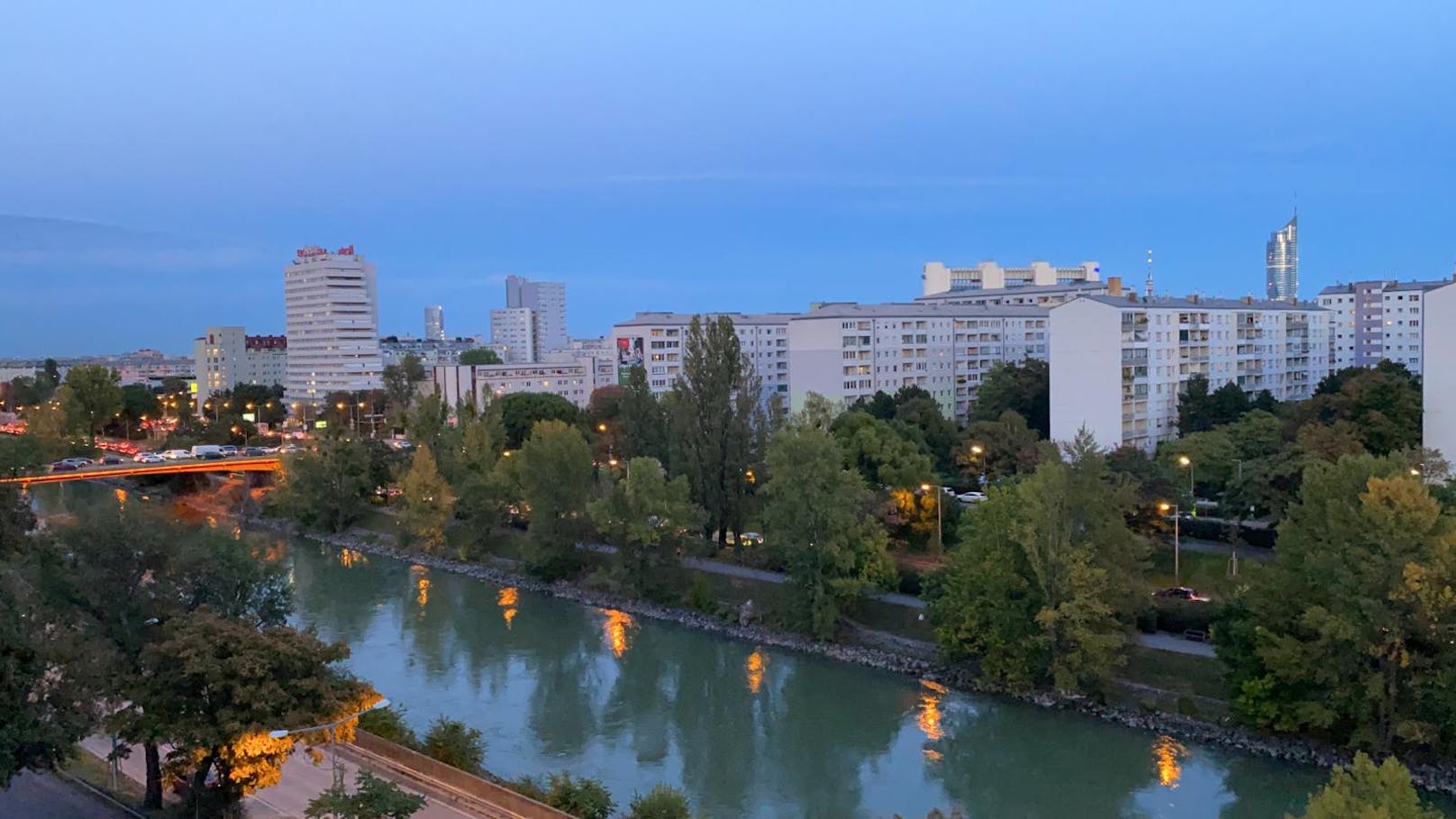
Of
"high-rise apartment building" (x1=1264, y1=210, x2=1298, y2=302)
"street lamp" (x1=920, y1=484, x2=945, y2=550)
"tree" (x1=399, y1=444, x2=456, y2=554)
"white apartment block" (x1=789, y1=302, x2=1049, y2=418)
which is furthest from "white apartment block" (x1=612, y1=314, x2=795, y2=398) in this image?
"high-rise apartment building" (x1=1264, y1=210, x2=1298, y2=302)

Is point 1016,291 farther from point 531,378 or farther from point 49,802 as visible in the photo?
point 49,802

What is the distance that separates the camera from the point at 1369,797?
16.8 ft

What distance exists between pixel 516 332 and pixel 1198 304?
6335 cm

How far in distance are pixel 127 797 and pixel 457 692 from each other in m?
5.18

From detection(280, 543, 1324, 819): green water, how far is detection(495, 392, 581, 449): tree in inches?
464

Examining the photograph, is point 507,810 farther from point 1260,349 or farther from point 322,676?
point 1260,349

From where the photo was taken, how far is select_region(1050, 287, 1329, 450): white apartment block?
66.7ft

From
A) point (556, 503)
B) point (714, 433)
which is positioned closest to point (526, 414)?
point (556, 503)

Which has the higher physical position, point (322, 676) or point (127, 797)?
point (322, 676)

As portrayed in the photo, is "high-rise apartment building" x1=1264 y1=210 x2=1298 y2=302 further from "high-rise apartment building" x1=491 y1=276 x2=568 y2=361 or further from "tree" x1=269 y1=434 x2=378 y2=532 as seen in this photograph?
"tree" x1=269 y1=434 x2=378 y2=532

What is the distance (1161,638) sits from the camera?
12070mm

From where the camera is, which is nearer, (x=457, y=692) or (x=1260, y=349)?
(x=457, y=692)

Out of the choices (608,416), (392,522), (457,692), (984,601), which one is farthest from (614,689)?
(608,416)

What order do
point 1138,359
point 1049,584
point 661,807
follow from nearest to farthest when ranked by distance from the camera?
point 661,807 < point 1049,584 < point 1138,359
